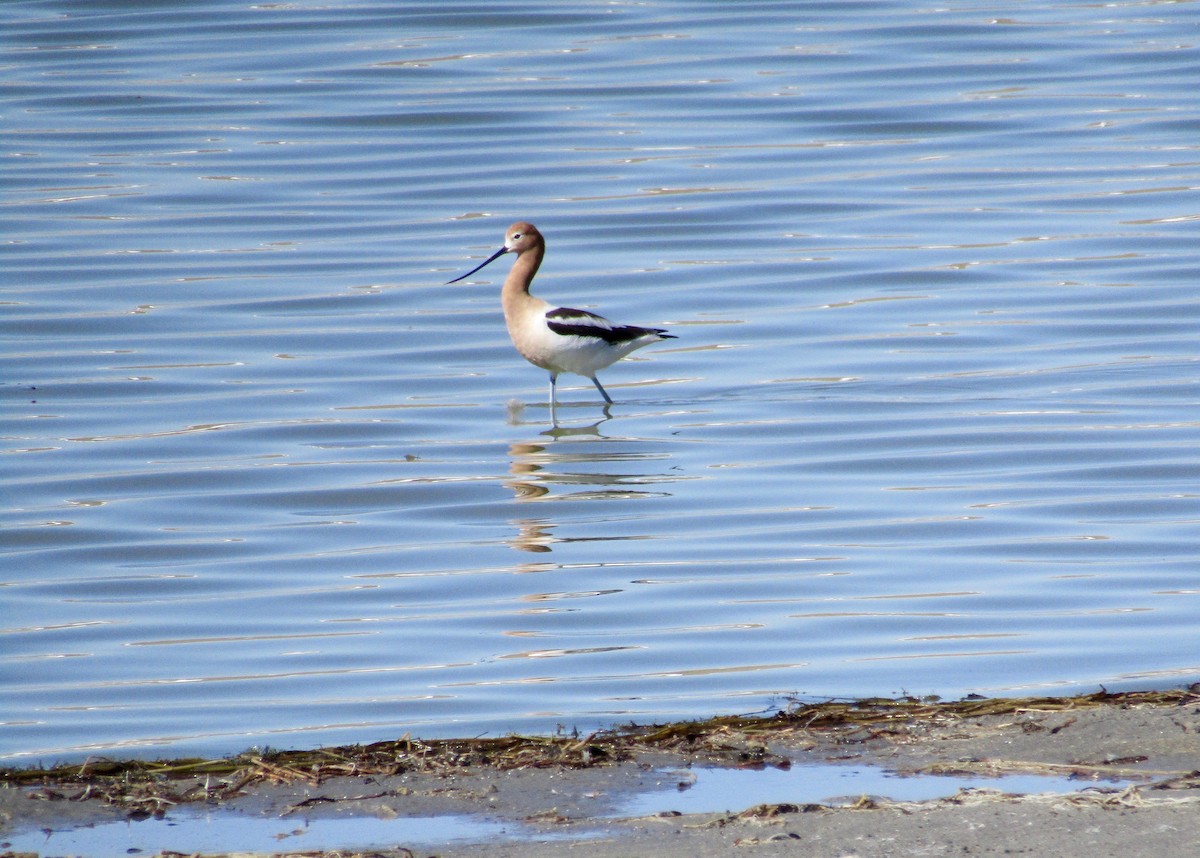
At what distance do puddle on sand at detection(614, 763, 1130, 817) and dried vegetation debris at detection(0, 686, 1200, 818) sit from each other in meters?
0.09

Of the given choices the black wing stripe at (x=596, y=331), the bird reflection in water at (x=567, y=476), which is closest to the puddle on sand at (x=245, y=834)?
the bird reflection in water at (x=567, y=476)

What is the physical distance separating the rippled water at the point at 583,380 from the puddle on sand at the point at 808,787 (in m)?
0.94

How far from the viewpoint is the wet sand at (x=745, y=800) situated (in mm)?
4152

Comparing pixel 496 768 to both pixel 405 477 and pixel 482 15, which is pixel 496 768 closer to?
pixel 405 477

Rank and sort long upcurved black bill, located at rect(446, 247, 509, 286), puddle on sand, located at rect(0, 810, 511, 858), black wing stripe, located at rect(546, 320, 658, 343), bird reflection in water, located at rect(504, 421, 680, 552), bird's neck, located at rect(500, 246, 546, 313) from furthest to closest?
long upcurved black bill, located at rect(446, 247, 509, 286) → bird's neck, located at rect(500, 246, 546, 313) → black wing stripe, located at rect(546, 320, 658, 343) → bird reflection in water, located at rect(504, 421, 680, 552) → puddle on sand, located at rect(0, 810, 511, 858)

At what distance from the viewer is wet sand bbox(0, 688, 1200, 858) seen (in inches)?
163

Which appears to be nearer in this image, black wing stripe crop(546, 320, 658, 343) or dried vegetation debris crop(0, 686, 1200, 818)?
dried vegetation debris crop(0, 686, 1200, 818)

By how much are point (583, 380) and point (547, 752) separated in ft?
29.4

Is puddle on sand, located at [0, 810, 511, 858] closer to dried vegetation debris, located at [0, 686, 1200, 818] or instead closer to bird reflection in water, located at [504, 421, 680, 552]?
dried vegetation debris, located at [0, 686, 1200, 818]

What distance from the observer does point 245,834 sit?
14.9 feet

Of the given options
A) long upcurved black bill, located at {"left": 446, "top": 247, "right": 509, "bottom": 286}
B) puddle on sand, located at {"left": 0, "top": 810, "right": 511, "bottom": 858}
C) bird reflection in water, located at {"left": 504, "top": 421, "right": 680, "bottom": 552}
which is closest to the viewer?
puddle on sand, located at {"left": 0, "top": 810, "right": 511, "bottom": 858}

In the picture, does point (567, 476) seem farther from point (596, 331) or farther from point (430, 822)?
point (430, 822)

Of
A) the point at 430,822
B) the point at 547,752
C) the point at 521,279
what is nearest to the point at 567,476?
the point at 521,279

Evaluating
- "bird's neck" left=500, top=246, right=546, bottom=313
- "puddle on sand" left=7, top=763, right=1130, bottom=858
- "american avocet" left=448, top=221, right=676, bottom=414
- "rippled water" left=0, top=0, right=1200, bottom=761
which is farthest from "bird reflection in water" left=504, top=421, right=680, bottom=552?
"puddle on sand" left=7, top=763, right=1130, bottom=858
